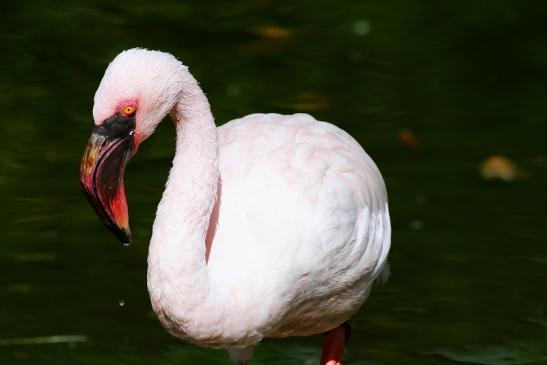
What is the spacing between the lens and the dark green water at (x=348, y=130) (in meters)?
6.32

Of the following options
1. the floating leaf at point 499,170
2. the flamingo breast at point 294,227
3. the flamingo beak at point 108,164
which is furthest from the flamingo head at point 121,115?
the floating leaf at point 499,170

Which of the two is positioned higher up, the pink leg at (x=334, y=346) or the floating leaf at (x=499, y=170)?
the pink leg at (x=334, y=346)

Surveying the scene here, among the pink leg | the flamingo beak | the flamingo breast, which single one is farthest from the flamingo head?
the pink leg

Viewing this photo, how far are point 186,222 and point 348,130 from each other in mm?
3901

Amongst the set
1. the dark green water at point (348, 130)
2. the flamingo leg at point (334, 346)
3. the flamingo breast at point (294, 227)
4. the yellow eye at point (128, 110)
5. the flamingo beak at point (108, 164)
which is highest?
the yellow eye at point (128, 110)

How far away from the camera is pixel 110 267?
6863 millimetres

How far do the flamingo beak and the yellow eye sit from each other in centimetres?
2

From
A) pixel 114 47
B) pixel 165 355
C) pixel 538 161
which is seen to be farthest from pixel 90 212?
pixel 538 161

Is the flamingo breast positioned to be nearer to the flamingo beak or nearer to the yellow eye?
the flamingo beak

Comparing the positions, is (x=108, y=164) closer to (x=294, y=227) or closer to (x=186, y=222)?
(x=186, y=222)

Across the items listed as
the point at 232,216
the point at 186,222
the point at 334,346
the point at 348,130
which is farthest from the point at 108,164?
the point at 348,130

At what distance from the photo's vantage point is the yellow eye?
14.3ft

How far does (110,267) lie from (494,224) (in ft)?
7.94

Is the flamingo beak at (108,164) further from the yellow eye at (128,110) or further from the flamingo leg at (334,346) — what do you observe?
the flamingo leg at (334,346)
